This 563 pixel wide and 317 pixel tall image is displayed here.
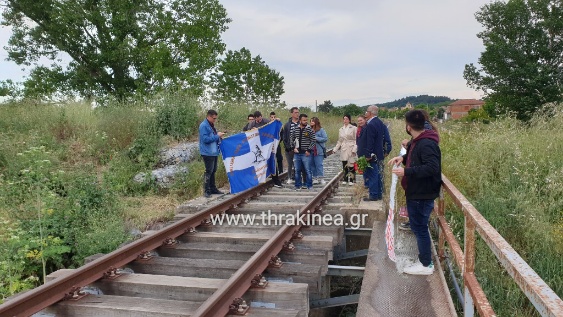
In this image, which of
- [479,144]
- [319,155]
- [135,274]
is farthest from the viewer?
[319,155]

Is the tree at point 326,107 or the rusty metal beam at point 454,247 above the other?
the tree at point 326,107

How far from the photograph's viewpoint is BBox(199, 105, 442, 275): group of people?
4148 millimetres

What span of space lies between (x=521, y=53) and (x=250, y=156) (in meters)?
38.5

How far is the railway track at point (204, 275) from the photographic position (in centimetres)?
359

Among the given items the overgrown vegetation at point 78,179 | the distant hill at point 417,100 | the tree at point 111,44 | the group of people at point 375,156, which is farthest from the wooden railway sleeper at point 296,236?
the distant hill at point 417,100

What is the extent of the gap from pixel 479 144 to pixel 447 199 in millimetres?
1877

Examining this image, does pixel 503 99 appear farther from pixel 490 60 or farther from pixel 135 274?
pixel 135 274

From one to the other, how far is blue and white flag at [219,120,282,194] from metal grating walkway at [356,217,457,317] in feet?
14.8

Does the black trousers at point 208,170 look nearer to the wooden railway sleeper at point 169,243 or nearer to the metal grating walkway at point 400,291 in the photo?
the wooden railway sleeper at point 169,243

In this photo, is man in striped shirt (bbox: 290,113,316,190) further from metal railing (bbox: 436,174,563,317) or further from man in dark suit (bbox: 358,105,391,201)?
metal railing (bbox: 436,174,563,317)

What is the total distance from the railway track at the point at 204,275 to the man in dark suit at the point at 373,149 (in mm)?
991

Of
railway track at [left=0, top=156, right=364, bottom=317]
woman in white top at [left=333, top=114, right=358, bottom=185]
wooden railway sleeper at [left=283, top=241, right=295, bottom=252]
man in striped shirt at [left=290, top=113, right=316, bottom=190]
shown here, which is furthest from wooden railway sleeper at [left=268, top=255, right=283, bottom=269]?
woman in white top at [left=333, top=114, right=358, bottom=185]

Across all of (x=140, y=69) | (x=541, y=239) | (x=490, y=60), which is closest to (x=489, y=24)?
(x=490, y=60)

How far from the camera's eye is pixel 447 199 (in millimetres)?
7332
